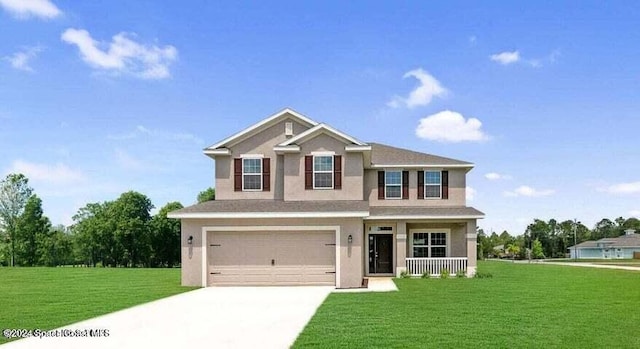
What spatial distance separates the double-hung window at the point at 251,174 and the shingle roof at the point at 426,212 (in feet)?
16.6

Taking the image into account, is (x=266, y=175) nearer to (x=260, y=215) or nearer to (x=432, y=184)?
(x=260, y=215)

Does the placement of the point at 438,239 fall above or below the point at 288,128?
below

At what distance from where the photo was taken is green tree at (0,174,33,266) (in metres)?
58.3

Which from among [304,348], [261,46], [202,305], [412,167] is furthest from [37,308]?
[412,167]

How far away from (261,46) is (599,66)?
13.9 m

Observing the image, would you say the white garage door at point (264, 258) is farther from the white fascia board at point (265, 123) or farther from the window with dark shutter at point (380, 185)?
the window with dark shutter at point (380, 185)

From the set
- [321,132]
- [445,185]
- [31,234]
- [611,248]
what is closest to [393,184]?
[445,185]

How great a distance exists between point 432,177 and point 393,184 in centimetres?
188

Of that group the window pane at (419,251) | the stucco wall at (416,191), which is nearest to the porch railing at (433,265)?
the window pane at (419,251)

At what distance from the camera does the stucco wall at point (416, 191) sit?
2719 cm

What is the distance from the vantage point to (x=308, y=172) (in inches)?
941

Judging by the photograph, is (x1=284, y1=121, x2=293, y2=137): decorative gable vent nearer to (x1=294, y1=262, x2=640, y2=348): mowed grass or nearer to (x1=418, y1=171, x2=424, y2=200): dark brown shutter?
(x1=418, y1=171, x2=424, y2=200): dark brown shutter

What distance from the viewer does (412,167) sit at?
1067 inches

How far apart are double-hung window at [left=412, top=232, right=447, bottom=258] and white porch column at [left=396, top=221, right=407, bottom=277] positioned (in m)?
1.95
